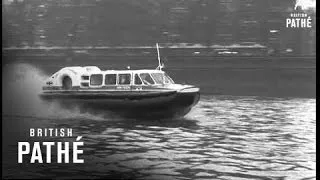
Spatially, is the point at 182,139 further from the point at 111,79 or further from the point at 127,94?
the point at 111,79

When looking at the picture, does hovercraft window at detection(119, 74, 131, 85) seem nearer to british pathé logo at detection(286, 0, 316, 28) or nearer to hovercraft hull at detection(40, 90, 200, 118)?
hovercraft hull at detection(40, 90, 200, 118)

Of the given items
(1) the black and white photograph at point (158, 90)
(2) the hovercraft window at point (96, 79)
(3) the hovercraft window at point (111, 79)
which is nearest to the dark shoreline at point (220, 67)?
(1) the black and white photograph at point (158, 90)

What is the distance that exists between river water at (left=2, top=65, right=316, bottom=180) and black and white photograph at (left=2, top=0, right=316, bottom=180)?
37 millimetres

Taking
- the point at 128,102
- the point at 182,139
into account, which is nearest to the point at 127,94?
the point at 128,102

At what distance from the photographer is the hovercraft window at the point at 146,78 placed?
1399 cm

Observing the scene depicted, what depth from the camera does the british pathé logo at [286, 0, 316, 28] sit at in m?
11.7

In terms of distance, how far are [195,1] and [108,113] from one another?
15.6ft

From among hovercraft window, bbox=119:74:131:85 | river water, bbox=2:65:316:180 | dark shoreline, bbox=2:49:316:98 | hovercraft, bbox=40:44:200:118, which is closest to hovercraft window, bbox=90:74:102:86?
hovercraft, bbox=40:44:200:118

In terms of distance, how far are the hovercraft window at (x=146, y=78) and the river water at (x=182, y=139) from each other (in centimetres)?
137

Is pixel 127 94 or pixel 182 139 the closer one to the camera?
pixel 182 139

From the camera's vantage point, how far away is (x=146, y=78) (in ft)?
46.2

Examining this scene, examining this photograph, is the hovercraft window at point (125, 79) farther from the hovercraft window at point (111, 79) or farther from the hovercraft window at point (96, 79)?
the hovercraft window at point (96, 79)

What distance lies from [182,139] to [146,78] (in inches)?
120

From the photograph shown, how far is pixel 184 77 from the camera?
1371 centimetres
